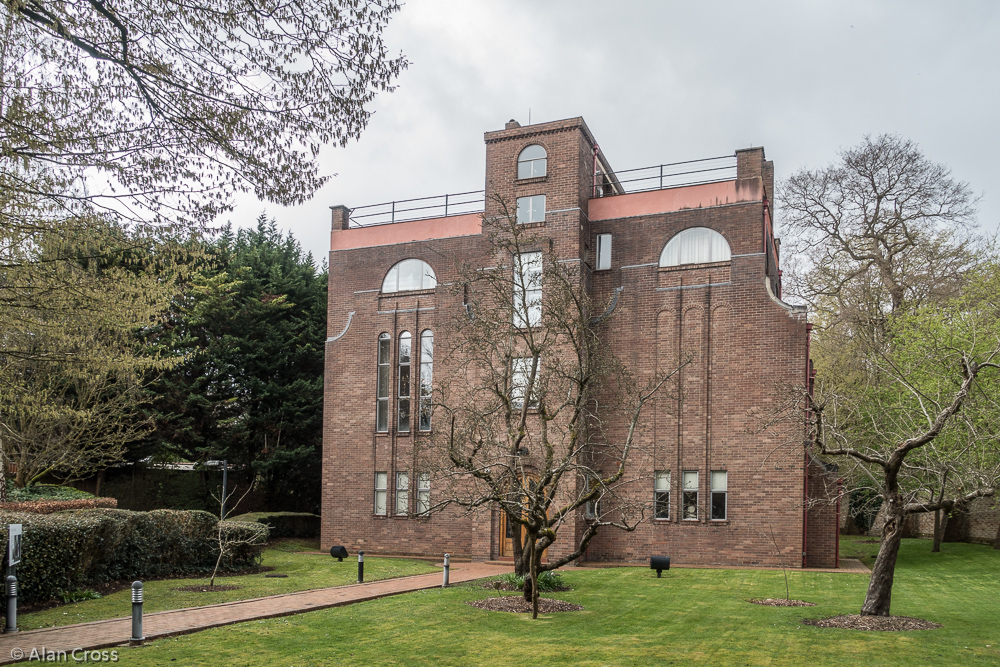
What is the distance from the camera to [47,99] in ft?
28.2

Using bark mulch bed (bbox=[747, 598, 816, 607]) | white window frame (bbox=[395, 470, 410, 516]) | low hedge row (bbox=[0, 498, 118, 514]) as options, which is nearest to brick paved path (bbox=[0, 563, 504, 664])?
bark mulch bed (bbox=[747, 598, 816, 607])

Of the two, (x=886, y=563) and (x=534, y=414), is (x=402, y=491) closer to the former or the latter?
(x=534, y=414)

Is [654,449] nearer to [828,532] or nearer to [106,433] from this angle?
[828,532]

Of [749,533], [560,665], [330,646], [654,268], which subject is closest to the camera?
[560,665]

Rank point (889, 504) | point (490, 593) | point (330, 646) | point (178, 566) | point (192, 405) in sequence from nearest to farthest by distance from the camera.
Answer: point (330, 646) < point (889, 504) < point (490, 593) < point (178, 566) < point (192, 405)

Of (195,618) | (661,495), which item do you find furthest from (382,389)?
(195,618)

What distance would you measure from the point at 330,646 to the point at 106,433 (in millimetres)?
16706

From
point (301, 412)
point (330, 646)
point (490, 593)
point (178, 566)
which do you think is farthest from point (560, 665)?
point (301, 412)

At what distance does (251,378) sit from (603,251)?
14.5 meters

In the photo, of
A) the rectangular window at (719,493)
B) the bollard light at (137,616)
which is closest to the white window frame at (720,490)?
the rectangular window at (719,493)

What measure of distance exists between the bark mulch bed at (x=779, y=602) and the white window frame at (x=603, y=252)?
1127cm

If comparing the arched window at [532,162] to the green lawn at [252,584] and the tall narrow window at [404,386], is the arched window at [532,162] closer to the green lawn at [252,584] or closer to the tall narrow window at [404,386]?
the tall narrow window at [404,386]

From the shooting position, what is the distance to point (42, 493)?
23172mm

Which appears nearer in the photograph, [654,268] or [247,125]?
[247,125]
